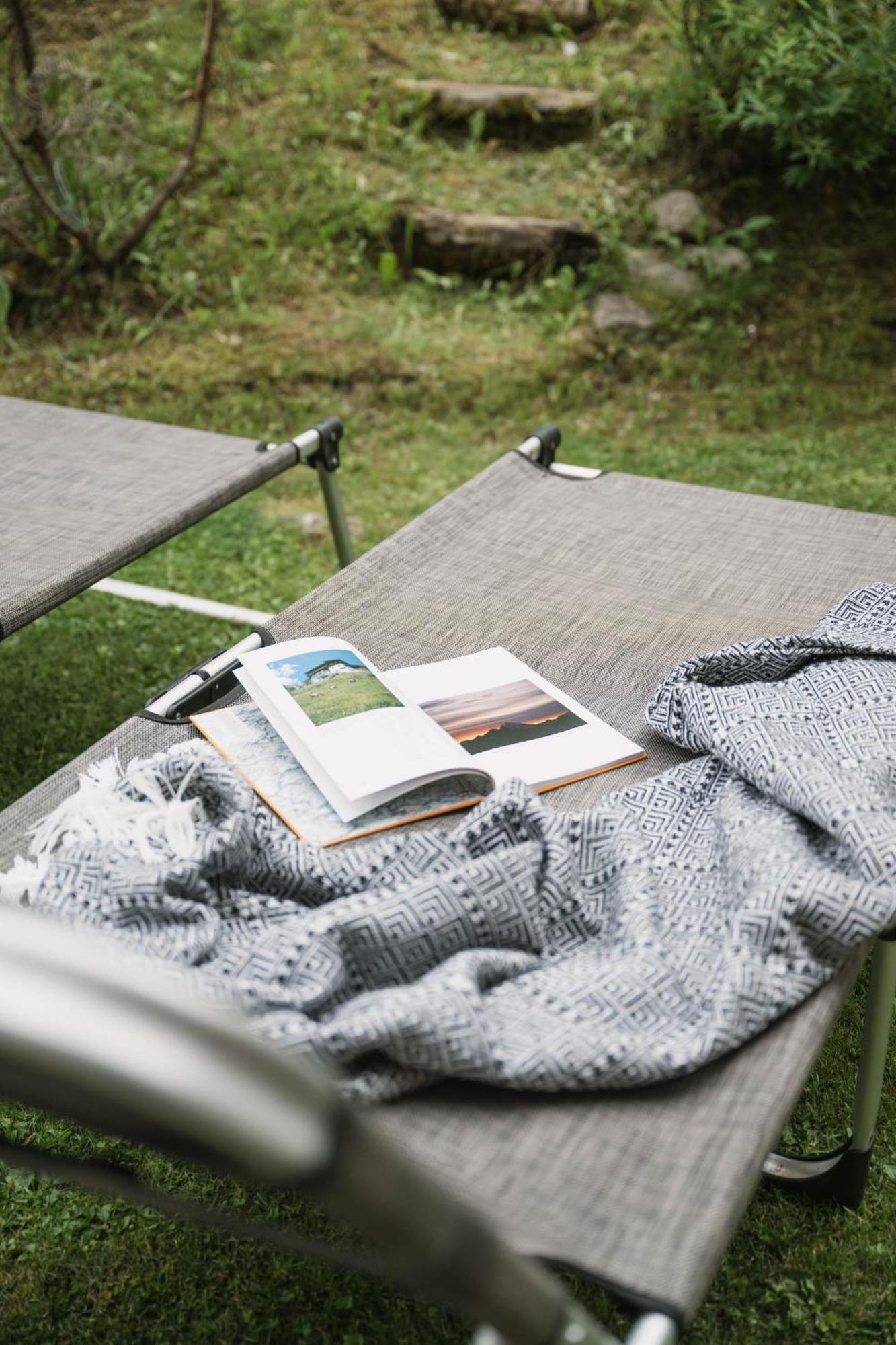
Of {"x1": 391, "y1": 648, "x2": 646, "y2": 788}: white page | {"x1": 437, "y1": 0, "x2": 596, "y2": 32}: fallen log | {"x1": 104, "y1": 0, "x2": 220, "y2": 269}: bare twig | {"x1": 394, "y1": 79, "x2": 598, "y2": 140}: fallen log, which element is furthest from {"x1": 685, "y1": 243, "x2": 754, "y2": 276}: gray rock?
{"x1": 391, "y1": 648, "x2": 646, "y2": 788}: white page

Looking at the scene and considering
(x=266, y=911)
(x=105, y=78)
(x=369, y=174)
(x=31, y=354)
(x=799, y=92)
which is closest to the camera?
(x=266, y=911)

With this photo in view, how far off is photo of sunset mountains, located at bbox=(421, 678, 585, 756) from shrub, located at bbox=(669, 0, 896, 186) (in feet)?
8.60

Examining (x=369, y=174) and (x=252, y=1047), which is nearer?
(x=252, y=1047)

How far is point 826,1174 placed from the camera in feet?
4.68

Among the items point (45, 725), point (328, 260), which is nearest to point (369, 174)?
point (328, 260)

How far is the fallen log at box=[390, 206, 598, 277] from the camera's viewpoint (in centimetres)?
410

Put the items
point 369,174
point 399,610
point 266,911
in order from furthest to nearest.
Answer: point 369,174
point 399,610
point 266,911

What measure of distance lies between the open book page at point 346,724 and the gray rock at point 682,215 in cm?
297

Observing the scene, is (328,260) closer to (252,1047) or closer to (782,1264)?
(782,1264)

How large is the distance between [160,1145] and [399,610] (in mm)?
1375

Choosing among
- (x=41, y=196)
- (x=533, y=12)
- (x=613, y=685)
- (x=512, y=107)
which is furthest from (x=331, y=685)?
(x=533, y=12)

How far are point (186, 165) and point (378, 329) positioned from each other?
0.84 meters

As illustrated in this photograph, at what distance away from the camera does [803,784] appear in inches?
49.9

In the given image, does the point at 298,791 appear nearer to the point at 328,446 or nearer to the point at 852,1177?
the point at 852,1177
